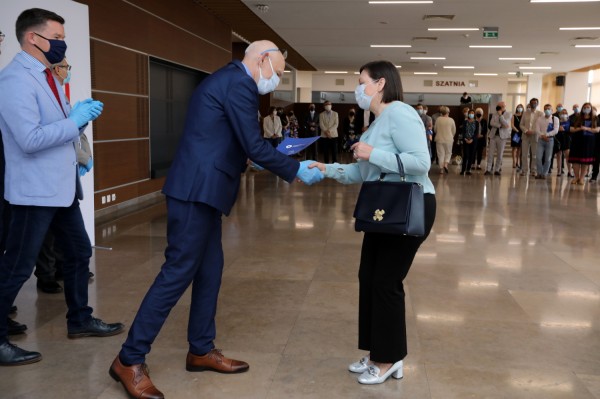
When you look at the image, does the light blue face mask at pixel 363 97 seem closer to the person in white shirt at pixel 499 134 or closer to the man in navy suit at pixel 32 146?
the man in navy suit at pixel 32 146

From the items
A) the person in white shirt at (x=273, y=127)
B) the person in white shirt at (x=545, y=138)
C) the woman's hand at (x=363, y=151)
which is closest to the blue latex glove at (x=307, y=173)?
the woman's hand at (x=363, y=151)

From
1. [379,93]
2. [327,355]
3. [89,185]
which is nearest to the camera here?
[379,93]

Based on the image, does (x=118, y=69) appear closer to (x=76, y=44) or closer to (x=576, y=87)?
(x=76, y=44)

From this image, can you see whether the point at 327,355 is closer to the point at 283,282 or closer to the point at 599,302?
the point at 283,282

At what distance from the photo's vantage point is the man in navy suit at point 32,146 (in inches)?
114

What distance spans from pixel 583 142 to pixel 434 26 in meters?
4.23

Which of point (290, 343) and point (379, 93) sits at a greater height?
point (379, 93)

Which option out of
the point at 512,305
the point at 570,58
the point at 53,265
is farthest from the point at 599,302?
the point at 570,58

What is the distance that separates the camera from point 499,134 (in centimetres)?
1506

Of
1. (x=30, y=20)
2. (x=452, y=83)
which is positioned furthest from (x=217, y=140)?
(x=452, y=83)

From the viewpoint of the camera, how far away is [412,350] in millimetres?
3307

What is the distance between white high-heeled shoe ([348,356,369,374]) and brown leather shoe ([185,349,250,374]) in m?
0.53

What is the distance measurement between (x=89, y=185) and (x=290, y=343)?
3.13m

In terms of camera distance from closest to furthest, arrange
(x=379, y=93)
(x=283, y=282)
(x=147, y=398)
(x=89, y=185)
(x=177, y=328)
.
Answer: (x=147, y=398) < (x=379, y=93) < (x=177, y=328) < (x=283, y=282) < (x=89, y=185)
